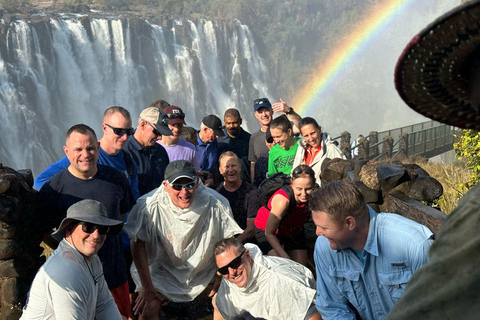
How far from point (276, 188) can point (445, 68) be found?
3256 mm

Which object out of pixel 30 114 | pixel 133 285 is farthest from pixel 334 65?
pixel 133 285

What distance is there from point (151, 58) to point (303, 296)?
37760 mm

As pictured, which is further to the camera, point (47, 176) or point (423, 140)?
point (423, 140)

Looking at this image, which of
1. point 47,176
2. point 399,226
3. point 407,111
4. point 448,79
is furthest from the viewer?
point 407,111

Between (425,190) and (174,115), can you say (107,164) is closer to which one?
(174,115)

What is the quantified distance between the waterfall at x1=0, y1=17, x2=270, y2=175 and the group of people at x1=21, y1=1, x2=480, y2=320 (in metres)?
26.8

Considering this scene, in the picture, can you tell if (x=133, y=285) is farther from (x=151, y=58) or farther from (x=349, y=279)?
(x=151, y=58)

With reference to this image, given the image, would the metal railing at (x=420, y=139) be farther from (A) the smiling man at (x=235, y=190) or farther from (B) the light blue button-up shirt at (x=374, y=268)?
(B) the light blue button-up shirt at (x=374, y=268)

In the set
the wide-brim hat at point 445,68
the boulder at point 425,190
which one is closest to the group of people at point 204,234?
the boulder at point 425,190

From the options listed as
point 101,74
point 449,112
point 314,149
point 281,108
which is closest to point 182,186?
point 314,149

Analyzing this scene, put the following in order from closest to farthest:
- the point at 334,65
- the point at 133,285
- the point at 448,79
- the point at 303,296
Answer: the point at 448,79, the point at 303,296, the point at 133,285, the point at 334,65

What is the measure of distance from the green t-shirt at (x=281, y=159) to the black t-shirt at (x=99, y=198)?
1.84 m

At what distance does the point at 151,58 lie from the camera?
39812 mm

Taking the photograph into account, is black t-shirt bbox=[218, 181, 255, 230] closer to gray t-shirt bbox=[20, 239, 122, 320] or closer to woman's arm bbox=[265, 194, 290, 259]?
woman's arm bbox=[265, 194, 290, 259]
